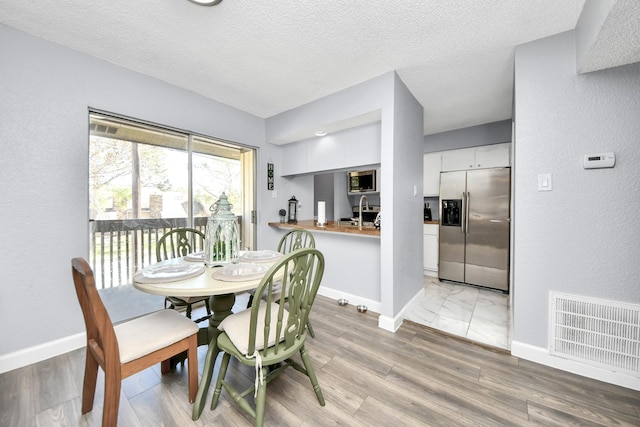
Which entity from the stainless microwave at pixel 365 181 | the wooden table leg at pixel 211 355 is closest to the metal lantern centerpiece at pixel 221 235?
the wooden table leg at pixel 211 355

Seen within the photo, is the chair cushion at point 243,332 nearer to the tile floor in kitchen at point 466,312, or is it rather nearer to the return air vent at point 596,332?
the tile floor in kitchen at point 466,312

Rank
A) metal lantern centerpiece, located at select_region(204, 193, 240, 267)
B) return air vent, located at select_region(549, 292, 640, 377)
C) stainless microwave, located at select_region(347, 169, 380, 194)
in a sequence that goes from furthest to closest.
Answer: stainless microwave, located at select_region(347, 169, 380, 194), metal lantern centerpiece, located at select_region(204, 193, 240, 267), return air vent, located at select_region(549, 292, 640, 377)

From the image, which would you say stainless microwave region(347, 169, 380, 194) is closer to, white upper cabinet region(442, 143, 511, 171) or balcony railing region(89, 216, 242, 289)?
white upper cabinet region(442, 143, 511, 171)

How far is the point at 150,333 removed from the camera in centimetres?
131

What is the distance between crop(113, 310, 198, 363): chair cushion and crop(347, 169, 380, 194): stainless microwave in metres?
3.66

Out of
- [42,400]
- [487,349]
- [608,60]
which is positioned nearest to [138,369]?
[42,400]

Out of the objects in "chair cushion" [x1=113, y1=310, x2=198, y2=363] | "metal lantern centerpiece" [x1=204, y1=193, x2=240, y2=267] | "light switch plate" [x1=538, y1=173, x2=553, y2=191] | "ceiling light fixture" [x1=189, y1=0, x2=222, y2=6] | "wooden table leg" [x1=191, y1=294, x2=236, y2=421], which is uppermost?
"ceiling light fixture" [x1=189, y1=0, x2=222, y2=6]

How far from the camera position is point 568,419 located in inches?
52.7

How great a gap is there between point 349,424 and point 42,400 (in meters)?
1.85

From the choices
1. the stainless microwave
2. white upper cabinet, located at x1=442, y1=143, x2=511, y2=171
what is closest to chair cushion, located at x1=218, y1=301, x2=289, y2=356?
the stainless microwave

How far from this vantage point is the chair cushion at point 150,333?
1.20m

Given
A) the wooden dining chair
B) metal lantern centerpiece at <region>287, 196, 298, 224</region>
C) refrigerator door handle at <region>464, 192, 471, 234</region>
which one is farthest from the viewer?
metal lantern centerpiece at <region>287, 196, 298, 224</region>

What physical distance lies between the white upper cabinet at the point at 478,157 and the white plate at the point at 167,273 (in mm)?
3917

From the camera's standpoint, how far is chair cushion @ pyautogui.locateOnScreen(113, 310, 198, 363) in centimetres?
120
